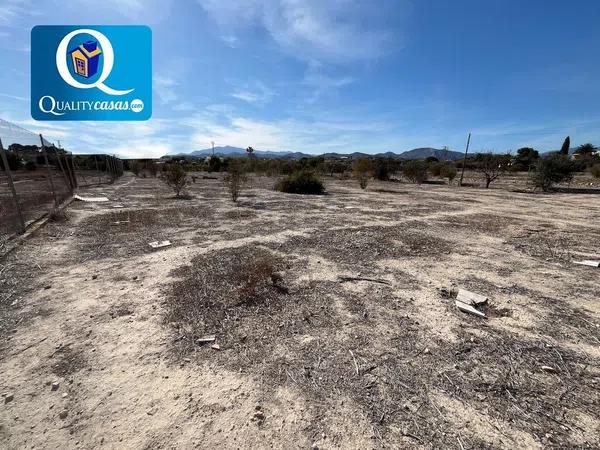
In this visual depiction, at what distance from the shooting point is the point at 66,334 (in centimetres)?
308

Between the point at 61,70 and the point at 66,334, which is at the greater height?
the point at 61,70

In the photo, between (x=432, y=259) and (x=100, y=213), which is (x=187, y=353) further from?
(x=100, y=213)

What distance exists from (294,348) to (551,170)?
2448cm

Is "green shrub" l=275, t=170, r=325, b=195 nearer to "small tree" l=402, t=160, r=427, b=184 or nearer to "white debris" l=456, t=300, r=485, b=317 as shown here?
"small tree" l=402, t=160, r=427, b=184

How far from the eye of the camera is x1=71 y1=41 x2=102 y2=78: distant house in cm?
1089

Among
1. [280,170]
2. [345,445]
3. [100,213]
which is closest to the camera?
[345,445]

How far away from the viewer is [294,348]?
2.94 metres

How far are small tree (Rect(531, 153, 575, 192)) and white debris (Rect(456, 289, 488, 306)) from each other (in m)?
21.7

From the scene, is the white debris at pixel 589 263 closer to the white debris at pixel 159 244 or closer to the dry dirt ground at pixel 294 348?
the dry dirt ground at pixel 294 348

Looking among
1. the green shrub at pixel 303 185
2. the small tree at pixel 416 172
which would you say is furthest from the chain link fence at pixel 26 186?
the small tree at pixel 416 172

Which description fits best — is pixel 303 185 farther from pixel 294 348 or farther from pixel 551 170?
pixel 551 170

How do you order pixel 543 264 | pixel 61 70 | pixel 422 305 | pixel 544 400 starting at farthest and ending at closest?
pixel 61 70, pixel 543 264, pixel 422 305, pixel 544 400

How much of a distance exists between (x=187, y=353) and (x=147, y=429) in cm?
79

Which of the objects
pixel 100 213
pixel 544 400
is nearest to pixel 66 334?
pixel 544 400
